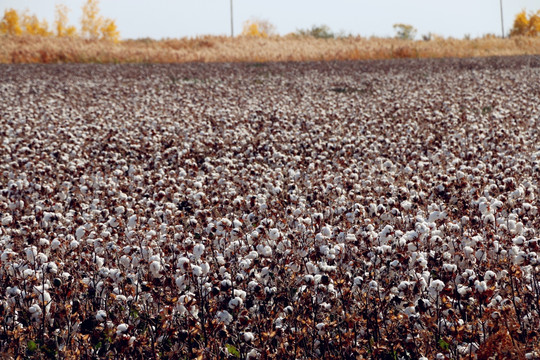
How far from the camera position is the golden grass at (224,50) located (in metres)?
38.9

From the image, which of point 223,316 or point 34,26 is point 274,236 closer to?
point 223,316

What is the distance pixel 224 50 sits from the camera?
4284 cm

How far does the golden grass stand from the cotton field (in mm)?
24181

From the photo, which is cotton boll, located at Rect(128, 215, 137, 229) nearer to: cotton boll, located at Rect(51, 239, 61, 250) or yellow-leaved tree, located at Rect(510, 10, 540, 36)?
cotton boll, located at Rect(51, 239, 61, 250)

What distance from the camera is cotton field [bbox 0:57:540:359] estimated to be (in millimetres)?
4297

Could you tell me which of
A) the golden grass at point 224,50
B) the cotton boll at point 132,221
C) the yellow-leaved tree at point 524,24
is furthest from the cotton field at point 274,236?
the yellow-leaved tree at point 524,24

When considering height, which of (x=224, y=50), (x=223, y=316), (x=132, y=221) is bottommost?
(x=223, y=316)

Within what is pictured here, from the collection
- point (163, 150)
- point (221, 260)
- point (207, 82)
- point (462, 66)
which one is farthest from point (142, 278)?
point (462, 66)

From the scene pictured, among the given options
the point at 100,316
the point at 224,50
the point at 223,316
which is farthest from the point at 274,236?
the point at 224,50

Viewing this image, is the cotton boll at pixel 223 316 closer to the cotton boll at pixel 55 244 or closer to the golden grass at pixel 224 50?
the cotton boll at pixel 55 244

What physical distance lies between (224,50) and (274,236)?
39.0m

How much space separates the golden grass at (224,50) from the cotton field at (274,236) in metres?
24.2

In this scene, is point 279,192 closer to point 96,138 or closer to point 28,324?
point 28,324

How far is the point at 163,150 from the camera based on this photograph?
12.1m
